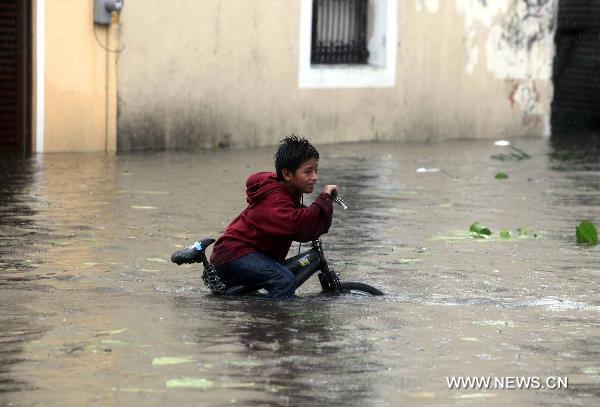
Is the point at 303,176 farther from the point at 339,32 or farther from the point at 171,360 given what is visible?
the point at 339,32

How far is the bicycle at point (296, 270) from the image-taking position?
8.36m

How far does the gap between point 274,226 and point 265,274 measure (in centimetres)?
28

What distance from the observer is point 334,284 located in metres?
8.53

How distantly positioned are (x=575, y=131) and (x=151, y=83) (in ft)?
32.9

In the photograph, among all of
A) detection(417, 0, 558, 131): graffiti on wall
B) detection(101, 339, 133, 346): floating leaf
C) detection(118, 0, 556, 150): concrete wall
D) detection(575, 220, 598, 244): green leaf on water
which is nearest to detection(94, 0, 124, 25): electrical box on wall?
detection(118, 0, 556, 150): concrete wall

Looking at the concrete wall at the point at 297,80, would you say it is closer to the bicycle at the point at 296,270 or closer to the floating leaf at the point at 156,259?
the floating leaf at the point at 156,259

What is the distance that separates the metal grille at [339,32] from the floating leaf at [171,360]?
15.0 meters

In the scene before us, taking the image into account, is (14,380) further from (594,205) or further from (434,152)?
(434,152)

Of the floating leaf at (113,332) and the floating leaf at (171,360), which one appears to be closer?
the floating leaf at (171,360)

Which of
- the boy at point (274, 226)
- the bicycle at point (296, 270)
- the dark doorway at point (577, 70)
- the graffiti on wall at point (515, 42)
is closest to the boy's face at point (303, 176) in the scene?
the boy at point (274, 226)

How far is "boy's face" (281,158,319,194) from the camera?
8250 millimetres

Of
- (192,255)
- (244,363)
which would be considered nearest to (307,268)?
(192,255)

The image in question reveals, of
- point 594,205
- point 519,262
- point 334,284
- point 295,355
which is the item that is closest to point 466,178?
point 594,205

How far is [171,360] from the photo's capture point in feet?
21.9
